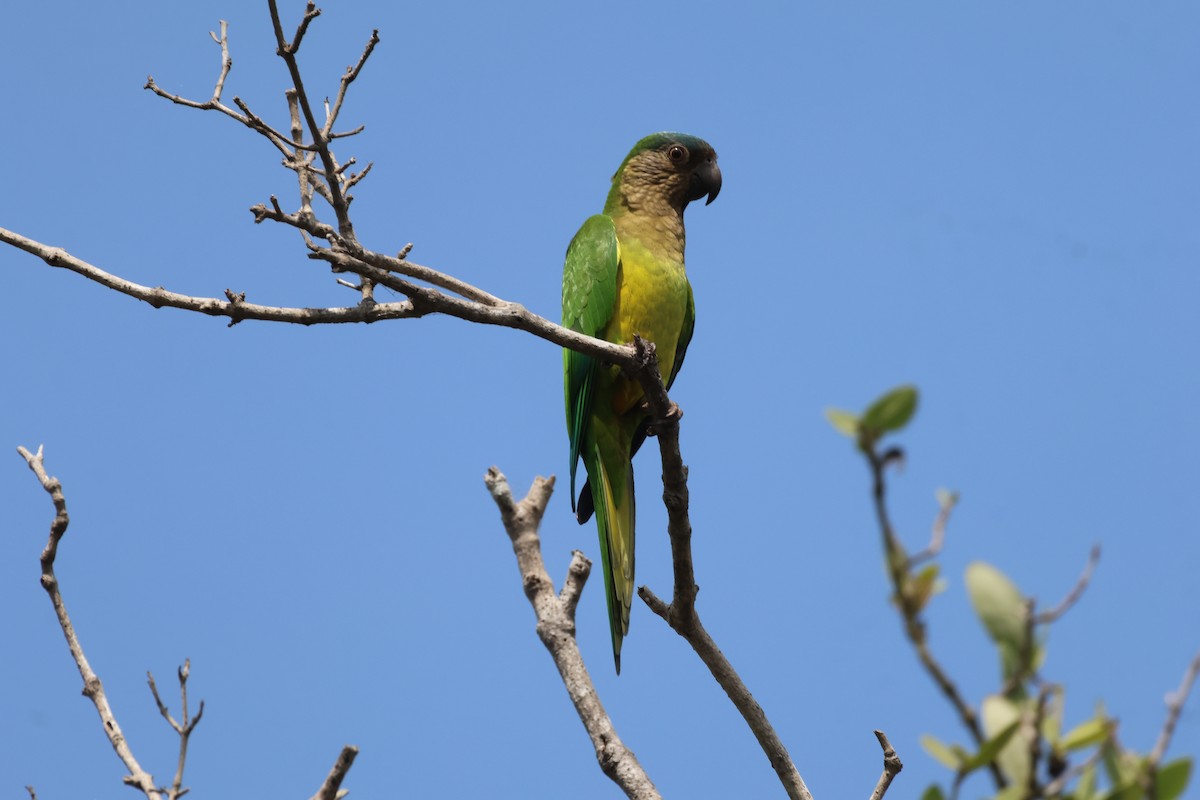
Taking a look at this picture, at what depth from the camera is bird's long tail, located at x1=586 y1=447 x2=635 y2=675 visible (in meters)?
4.46

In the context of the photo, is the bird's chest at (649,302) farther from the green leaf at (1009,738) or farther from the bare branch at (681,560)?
the green leaf at (1009,738)

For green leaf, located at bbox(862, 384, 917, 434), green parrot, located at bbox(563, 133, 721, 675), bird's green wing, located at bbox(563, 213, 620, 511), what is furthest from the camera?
bird's green wing, located at bbox(563, 213, 620, 511)

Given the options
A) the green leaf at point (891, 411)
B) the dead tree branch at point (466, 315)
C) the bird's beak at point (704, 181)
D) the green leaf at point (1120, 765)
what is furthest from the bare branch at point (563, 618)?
the green leaf at point (891, 411)

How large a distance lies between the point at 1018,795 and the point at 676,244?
4.72 metres

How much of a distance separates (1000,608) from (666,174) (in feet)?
16.6

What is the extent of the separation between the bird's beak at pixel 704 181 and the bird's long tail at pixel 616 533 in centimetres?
168

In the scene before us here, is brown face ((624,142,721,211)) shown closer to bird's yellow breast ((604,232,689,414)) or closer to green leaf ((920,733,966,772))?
bird's yellow breast ((604,232,689,414))

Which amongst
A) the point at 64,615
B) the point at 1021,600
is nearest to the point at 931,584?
the point at 1021,600

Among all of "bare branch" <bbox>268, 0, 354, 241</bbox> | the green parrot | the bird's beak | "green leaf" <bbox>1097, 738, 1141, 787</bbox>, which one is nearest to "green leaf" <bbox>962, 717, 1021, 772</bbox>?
"green leaf" <bbox>1097, 738, 1141, 787</bbox>

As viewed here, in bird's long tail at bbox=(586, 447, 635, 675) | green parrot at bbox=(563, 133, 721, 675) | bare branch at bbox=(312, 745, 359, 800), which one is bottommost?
bare branch at bbox=(312, 745, 359, 800)

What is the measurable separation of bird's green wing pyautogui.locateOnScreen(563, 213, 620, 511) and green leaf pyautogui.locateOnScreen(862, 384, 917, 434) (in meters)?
3.95

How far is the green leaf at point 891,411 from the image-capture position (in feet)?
2.91

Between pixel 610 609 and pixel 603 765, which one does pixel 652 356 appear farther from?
pixel 603 765

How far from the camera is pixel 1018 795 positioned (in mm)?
1002
